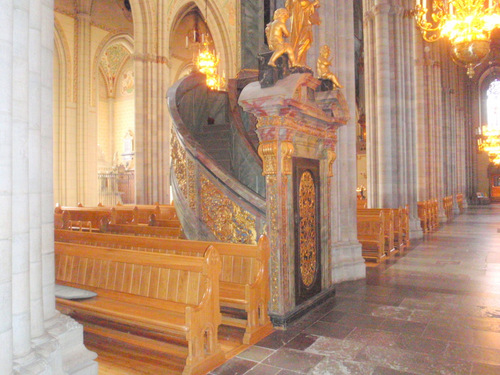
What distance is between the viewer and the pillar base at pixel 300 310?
4422mm

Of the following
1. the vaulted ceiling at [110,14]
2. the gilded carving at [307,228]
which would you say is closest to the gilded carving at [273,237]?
the gilded carving at [307,228]

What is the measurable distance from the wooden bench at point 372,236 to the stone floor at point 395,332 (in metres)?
1.54

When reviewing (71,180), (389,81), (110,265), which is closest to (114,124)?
(71,180)

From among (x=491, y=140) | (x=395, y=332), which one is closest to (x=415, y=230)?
(x=395, y=332)

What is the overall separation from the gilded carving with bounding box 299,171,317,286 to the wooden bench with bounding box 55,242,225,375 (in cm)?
157

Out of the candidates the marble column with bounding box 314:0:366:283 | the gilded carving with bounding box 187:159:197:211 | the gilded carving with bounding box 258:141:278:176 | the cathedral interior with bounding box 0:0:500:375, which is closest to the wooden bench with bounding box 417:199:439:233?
the cathedral interior with bounding box 0:0:500:375

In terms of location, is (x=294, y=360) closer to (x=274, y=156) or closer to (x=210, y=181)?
(x=274, y=156)

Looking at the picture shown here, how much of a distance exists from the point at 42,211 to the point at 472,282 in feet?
20.3

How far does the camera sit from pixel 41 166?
8.86 feet

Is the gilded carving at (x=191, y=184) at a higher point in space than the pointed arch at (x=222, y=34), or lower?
lower

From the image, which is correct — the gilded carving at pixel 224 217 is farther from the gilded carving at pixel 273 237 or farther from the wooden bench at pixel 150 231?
the wooden bench at pixel 150 231

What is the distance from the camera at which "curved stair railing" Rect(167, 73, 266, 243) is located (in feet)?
17.5

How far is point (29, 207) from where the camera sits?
8.33 feet

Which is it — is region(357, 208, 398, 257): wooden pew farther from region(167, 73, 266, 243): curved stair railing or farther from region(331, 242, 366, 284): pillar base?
region(167, 73, 266, 243): curved stair railing
